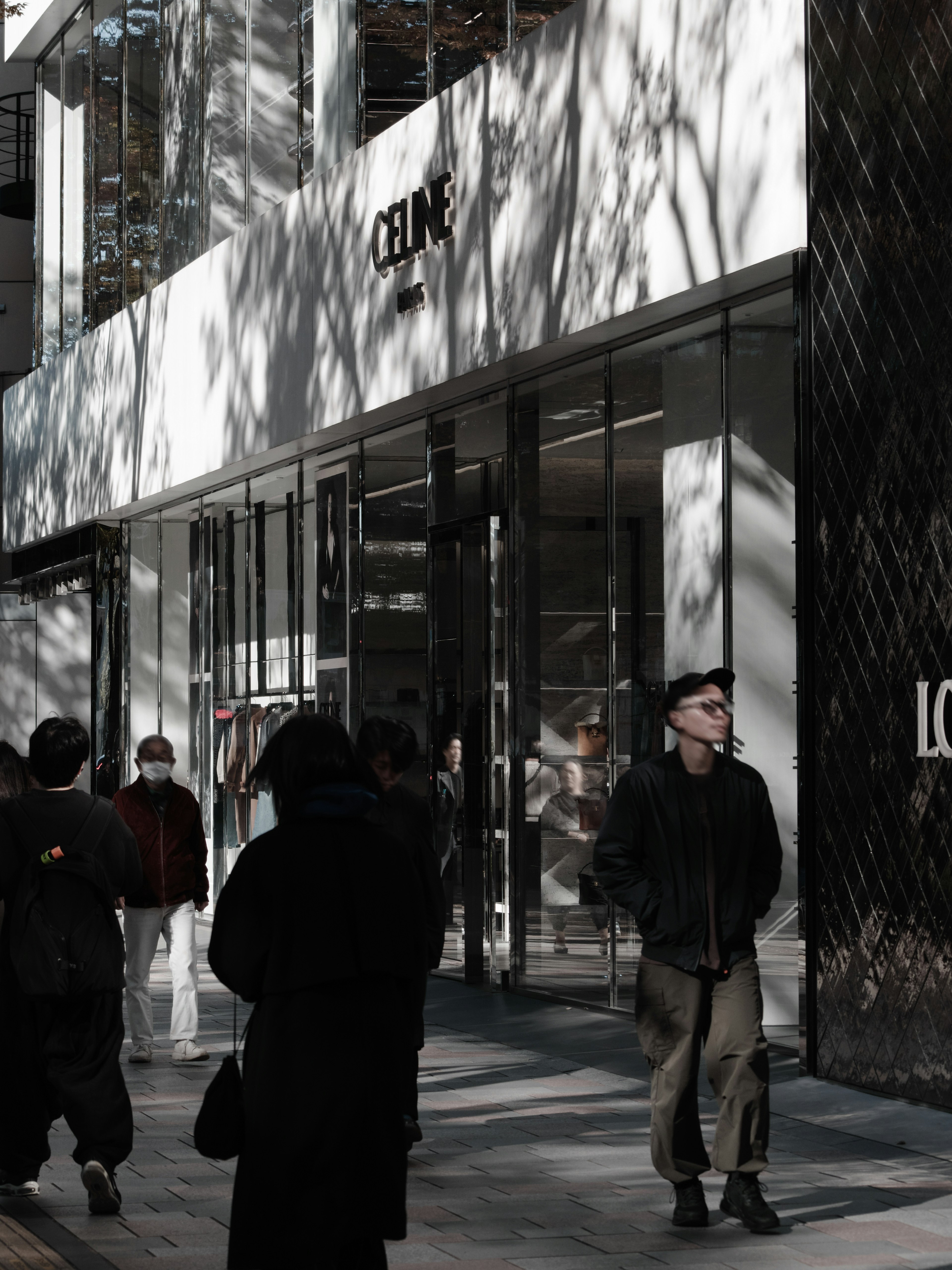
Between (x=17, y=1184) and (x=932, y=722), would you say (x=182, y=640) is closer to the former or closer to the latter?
(x=932, y=722)

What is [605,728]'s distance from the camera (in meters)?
12.0

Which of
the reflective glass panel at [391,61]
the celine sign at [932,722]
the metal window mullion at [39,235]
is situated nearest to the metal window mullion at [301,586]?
the reflective glass panel at [391,61]

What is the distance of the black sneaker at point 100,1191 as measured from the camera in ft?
21.8

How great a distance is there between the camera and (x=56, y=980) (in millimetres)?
6773

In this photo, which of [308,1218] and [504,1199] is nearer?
[308,1218]

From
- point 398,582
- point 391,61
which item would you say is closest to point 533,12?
point 391,61

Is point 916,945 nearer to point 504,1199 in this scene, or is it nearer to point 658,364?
point 504,1199

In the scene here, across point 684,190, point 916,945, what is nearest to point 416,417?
point 684,190

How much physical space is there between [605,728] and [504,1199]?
5.38 m

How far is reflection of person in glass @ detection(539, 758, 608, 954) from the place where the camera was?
12.3m

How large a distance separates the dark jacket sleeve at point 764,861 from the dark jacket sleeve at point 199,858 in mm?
4681

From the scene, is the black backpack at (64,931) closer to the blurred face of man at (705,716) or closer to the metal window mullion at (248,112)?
the blurred face of man at (705,716)

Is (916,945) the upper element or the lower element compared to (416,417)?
lower

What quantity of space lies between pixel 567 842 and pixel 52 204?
1537cm
